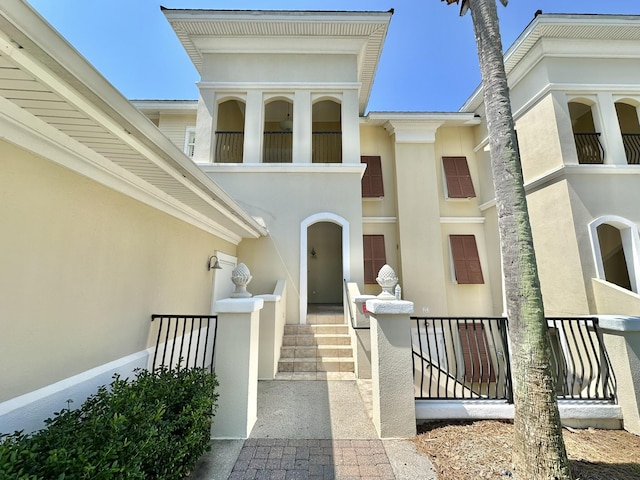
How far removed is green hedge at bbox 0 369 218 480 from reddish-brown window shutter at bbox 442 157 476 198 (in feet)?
35.6

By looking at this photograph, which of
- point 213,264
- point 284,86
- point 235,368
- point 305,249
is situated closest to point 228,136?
point 284,86

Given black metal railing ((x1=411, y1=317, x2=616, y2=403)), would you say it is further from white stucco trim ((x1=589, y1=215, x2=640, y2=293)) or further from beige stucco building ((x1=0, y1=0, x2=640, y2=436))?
white stucco trim ((x1=589, y1=215, x2=640, y2=293))

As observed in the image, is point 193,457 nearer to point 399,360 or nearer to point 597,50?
point 399,360

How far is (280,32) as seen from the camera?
29.6 ft

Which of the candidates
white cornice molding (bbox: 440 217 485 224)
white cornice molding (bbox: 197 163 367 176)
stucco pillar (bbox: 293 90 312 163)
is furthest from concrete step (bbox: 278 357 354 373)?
white cornice molding (bbox: 440 217 485 224)

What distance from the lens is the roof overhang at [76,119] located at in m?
1.64

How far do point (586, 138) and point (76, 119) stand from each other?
13.3 meters

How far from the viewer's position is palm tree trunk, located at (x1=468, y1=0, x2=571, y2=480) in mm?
2770

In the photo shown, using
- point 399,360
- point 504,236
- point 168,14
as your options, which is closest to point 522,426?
point 399,360

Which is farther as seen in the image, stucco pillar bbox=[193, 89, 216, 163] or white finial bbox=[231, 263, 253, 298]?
stucco pillar bbox=[193, 89, 216, 163]

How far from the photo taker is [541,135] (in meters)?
8.49

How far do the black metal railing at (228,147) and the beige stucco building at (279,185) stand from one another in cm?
8

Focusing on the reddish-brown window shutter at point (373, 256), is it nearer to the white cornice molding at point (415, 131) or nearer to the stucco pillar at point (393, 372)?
the white cornice molding at point (415, 131)

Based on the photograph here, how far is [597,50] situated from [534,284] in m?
10.4
